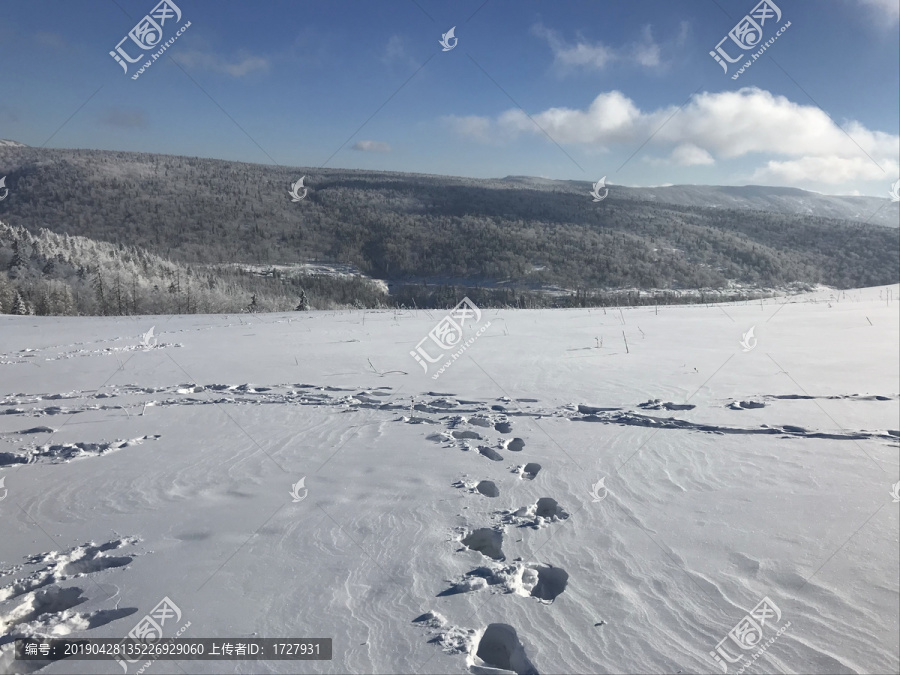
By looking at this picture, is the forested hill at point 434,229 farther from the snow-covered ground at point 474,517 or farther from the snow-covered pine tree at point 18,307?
the snow-covered ground at point 474,517

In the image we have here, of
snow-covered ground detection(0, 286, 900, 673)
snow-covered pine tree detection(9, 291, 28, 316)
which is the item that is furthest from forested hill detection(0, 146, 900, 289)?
snow-covered ground detection(0, 286, 900, 673)

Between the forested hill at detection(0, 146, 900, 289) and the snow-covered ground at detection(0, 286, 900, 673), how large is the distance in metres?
84.8

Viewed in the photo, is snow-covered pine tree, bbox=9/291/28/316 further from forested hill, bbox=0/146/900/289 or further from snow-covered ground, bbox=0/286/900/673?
forested hill, bbox=0/146/900/289

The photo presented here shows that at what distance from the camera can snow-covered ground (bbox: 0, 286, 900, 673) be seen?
8.22 feet

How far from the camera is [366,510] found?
3.80 m

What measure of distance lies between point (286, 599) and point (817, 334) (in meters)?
12.7

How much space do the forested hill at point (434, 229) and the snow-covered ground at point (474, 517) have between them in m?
84.8

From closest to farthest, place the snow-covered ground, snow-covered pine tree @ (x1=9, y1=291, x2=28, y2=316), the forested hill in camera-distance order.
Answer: the snow-covered ground → snow-covered pine tree @ (x1=9, y1=291, x2=28, y2=316) → the forested hill

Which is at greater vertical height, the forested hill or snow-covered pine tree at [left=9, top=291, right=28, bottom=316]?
the forested hill

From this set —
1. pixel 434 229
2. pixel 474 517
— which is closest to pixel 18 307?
pixel 474 517

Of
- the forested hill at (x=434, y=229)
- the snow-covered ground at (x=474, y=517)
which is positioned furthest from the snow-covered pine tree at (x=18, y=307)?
the forested hill at (x=434, y=229)

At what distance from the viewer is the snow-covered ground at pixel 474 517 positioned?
8.22ft

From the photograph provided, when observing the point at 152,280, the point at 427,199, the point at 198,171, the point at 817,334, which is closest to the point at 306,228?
the point at 427,199

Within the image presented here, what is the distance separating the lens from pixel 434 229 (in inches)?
4825
